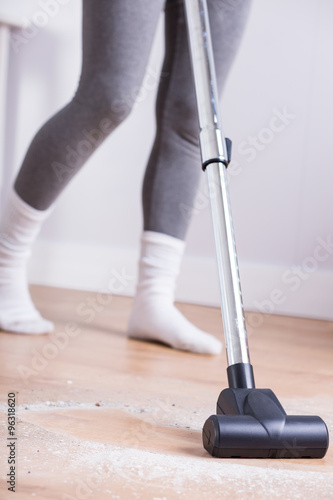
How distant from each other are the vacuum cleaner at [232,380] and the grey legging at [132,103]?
228 mm

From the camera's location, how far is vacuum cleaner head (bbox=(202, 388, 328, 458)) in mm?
629

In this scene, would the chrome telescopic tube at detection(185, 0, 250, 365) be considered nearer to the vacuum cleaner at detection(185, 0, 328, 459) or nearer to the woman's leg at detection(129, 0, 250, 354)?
the vacuum cleaner at detection(185, 0, 328, 459)

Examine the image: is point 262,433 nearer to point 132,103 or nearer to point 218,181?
point 218,181

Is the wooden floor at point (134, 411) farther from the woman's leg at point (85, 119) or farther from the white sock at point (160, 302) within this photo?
the woman's leg at point (85, 119)

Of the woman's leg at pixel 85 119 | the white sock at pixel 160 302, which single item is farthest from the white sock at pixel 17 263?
the white sock at pixel 160 302

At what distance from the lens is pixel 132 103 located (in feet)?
3.72

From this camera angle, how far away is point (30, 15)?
193cm

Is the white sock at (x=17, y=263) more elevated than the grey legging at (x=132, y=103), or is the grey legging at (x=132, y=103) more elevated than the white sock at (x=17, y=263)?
the grey legging at (x=132, y=103)

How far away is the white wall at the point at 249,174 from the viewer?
1744 mm

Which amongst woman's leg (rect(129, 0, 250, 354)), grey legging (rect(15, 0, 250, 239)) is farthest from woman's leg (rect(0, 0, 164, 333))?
woman's leg (rect(129, 0, 250, 354))

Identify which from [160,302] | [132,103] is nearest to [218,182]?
[132,103]

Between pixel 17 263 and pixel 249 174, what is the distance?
78 cm

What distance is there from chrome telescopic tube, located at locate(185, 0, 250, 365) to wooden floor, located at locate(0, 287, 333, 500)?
0.41 ft

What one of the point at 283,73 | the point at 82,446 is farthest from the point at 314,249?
the point at 82,446
